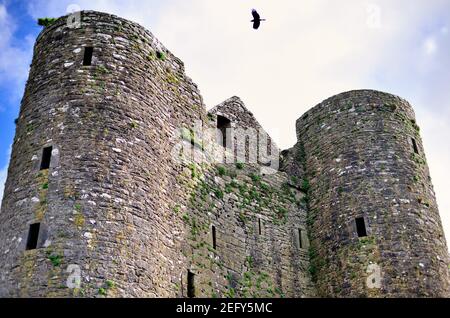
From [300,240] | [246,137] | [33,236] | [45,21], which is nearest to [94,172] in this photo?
[33,236]

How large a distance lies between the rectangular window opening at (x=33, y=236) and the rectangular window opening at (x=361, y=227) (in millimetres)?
8525

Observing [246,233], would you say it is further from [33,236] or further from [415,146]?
[33,236]

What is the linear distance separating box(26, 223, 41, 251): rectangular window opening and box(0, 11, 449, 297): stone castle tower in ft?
0.09

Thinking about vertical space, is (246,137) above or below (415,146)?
above

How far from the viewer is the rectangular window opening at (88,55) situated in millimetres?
14250

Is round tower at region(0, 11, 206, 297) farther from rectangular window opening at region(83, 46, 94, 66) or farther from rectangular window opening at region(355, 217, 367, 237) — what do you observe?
rectangular window opening at region(355, 217, 367, 237)

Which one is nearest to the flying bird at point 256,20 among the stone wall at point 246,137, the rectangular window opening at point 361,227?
the stone wall at point 246,137

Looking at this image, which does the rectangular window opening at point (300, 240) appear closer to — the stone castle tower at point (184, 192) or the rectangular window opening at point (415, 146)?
the stone castle tower at point (184, 192)

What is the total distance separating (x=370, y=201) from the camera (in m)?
17.3

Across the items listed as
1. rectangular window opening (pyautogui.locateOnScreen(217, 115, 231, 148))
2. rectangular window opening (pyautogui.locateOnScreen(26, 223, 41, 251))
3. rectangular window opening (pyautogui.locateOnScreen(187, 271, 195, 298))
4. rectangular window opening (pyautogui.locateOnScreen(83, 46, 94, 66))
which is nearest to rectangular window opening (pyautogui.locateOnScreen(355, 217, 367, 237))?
rectangular window opening (pyautogui.locateOnScreen(217, 115, 231, 148))

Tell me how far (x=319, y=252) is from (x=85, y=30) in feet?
27.3

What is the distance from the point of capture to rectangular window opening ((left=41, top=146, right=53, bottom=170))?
1291cm

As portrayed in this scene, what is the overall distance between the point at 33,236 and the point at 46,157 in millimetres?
1752
